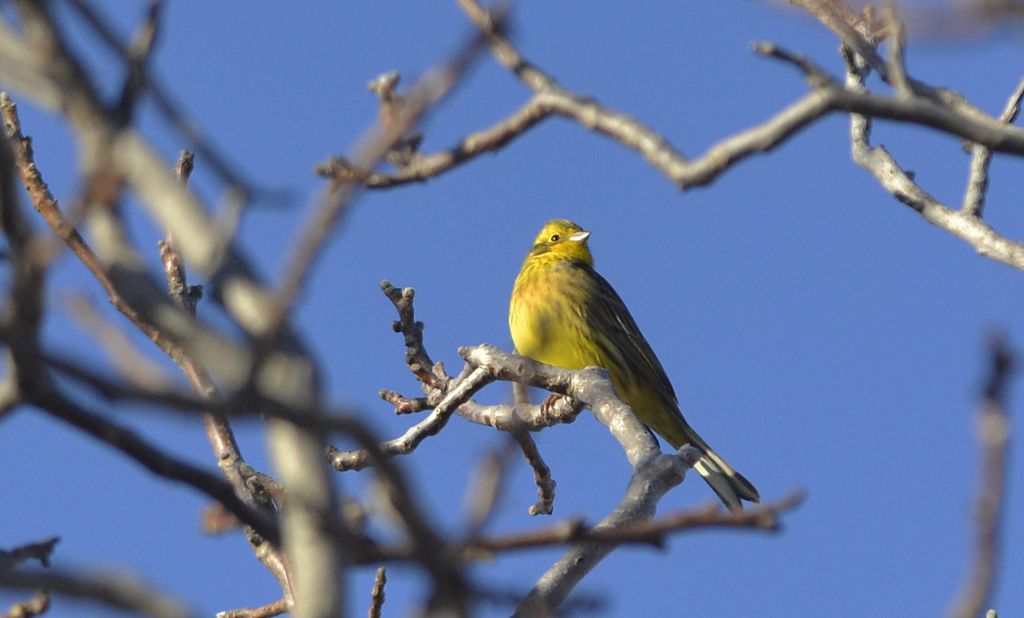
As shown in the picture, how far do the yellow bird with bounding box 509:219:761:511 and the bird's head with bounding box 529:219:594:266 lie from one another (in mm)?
287

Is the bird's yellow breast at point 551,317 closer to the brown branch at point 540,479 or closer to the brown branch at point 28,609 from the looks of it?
the brown branch at point 540,479

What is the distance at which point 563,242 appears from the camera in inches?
482

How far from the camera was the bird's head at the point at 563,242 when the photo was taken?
39.6 ft

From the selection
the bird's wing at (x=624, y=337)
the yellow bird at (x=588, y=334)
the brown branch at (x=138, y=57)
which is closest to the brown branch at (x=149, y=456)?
the brown branch at (x=138, y=57)

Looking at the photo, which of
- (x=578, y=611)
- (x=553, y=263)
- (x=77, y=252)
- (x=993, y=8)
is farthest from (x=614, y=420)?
(x=553, y=263)

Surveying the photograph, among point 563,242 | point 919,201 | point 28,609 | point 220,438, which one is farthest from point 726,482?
point 28,609

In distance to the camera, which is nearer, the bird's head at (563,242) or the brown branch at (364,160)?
the brown branch at (364,160)

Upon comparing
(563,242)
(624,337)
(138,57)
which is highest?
(563,242)

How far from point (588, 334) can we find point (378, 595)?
6.47m

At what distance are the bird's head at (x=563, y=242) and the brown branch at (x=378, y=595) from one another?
25.8ft

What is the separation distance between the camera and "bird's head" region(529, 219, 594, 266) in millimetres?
12078

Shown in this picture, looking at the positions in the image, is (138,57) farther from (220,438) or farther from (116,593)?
A: (220,438)

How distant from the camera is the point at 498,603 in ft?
5.71

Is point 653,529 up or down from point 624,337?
down
